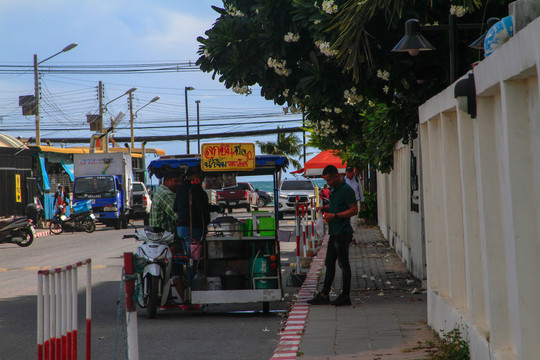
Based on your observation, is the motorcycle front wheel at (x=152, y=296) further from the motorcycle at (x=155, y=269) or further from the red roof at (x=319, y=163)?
the red roof at (x=319, y=163)

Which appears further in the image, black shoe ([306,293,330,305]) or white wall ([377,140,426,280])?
white wall ([377,140,426,280])

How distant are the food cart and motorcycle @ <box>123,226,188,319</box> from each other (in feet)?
1.24

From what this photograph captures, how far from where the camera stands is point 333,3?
10008 mm

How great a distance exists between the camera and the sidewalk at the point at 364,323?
7516 mm

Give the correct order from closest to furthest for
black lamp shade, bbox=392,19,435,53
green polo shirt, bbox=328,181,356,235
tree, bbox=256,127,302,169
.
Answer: black lamp shade, bbox=392,19,435,53 → green polo shirt, bbox=328,181,356,235 → tree, bbox=256,127,302,169

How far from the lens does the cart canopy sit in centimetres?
1138

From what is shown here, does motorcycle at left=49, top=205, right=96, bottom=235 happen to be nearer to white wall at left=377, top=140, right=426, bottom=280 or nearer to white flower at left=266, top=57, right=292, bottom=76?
white wall at left=377, top=140, right=426, bottom=280

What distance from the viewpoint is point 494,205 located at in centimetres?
586

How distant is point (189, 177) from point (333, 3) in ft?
11.1

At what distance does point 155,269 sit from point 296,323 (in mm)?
2101

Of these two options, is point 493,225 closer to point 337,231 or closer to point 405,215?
point 337,231

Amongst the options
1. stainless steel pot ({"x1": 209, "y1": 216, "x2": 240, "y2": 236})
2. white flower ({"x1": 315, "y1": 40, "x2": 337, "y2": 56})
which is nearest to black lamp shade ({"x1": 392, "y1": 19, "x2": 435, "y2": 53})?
white flower ({"x1": 315, "y1": 40, "x2": 337, "y2": 56})

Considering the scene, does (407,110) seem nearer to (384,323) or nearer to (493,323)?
(384,323)

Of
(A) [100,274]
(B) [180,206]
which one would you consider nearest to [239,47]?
(B) [180,206]
